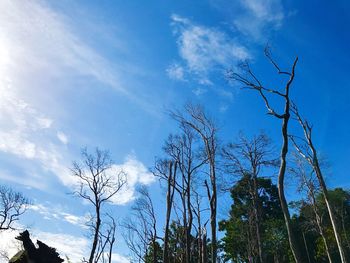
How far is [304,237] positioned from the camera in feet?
107

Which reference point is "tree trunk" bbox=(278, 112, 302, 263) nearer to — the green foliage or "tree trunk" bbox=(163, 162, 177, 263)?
"tree trunk" bbox=(163, 162, 177, 263)

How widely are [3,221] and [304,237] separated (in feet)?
96.9

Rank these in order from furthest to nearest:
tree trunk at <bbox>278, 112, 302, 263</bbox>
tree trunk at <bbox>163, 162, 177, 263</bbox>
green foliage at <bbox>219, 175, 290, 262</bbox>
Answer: green foliage at <bbox>219, 175, 290, 262</bbox>, tree trunk at <bbox>163, 162, 177, 263</bbox>, tree trunk at <bbox>278, 112, 302, 263</bbox>

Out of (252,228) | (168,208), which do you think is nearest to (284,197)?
(168,208)

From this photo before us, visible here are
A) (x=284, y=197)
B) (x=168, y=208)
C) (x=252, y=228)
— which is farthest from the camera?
(x=252, y=228)

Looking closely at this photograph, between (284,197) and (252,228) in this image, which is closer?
(284,197)

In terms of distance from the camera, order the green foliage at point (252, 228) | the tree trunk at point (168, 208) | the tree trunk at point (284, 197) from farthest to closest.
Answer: the green foliage at point (252, 228) → the tree trunk at point (168, 208) → the tree trunk at point (284, 197)

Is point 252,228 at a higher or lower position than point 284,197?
higher

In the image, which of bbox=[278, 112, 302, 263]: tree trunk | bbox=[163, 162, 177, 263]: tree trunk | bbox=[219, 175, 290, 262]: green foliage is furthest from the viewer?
bbox=[219, 175, 290, 262]: green foliage

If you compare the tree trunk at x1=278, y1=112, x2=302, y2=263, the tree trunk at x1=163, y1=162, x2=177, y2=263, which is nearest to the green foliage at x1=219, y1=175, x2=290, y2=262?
the tree trunk at x1=163, y1=162, x2=177, y2=263

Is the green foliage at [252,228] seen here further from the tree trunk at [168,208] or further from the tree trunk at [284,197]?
the tree trunk at [284,197]

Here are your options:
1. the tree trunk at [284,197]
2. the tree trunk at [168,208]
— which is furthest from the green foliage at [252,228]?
the tree trunk at [284,197]

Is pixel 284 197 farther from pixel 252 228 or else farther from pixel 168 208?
pixel 252 228

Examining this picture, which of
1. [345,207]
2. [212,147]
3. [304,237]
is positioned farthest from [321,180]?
[345,207]
